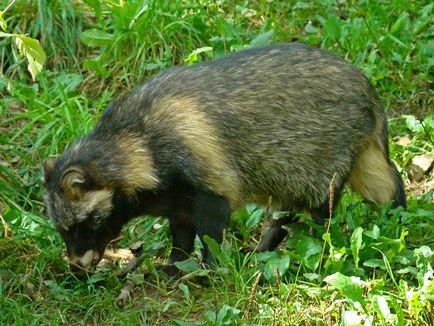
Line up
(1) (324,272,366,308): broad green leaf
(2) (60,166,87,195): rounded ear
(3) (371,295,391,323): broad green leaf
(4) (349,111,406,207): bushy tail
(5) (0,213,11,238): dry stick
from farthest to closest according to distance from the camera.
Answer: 1. (4) (349,111,406,207): bushy tail
2. (5) (0,213,11,238): dry stick
3. (2) (60,166,87,195): rounded ear
4. (1) (324,272,366,308): broad green leaf
5. (3) (371,295,391,323): broad green leaf

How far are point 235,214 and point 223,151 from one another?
2.84 ft

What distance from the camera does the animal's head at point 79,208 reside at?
588 cm

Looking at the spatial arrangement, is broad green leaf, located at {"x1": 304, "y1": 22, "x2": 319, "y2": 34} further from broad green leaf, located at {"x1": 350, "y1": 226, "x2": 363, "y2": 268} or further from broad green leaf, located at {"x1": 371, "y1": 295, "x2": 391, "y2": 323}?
broad green leaf, located at {"x1": 371, "y1": 295, "x2": 391, "y2": 323}

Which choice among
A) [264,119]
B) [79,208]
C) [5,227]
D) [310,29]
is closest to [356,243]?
[264,119]

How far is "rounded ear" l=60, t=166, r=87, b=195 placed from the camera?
19.1 ft

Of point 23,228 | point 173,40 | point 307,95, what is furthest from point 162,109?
point 173,40

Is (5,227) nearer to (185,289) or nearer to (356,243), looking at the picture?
(185,289)

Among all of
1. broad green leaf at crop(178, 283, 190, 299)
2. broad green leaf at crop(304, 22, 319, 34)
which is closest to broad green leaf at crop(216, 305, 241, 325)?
broad green leaf at crop(178, 283, 190, 299)

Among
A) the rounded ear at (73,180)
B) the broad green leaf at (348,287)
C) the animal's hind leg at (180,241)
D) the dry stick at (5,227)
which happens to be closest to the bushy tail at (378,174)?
the animal's hind leg at (180,241)

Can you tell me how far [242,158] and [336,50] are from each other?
102 inches

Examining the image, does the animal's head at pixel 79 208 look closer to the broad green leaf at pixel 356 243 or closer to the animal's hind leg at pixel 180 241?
the animal's hind leg at pixel 180 241

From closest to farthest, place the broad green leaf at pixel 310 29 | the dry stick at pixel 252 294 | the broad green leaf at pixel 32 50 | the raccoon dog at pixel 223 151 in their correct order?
the broad green leaf at pixel 32 50 < the dry stick at pixel 252 294 < the raccoon dog at pixel 223 151 < the broad green leaf at pixel 310 29

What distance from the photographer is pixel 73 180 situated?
19.1 feet

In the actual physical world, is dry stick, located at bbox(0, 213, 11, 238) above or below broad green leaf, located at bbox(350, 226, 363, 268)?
below
